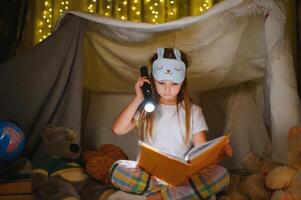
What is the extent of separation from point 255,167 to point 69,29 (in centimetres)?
Result: 87

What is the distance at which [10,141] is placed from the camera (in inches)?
61.6

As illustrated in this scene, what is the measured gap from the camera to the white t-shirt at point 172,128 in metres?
1.54

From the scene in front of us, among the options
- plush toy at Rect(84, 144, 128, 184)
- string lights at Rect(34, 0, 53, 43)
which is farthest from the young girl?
string lights at Rect(34, 0, 53, 43)

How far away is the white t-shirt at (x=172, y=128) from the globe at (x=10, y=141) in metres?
0.42

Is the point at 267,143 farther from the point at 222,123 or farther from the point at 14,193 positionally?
the point at 14,193

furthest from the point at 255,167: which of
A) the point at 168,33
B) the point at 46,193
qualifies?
the point at 46,193

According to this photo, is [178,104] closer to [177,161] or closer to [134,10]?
[177,161]

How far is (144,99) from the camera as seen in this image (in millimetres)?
1519

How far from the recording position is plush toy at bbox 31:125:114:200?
4.93 feet

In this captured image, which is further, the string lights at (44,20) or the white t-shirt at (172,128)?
the string lights at (44,20)

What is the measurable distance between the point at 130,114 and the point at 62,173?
12.1 inches

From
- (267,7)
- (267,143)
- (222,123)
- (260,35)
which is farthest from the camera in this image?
(222,123)

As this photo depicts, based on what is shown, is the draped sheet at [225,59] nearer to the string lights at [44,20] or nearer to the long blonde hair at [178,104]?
the long blonde hair at [178,104]

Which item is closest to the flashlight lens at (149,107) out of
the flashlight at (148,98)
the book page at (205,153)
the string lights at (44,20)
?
the flashlight at (148,98)
